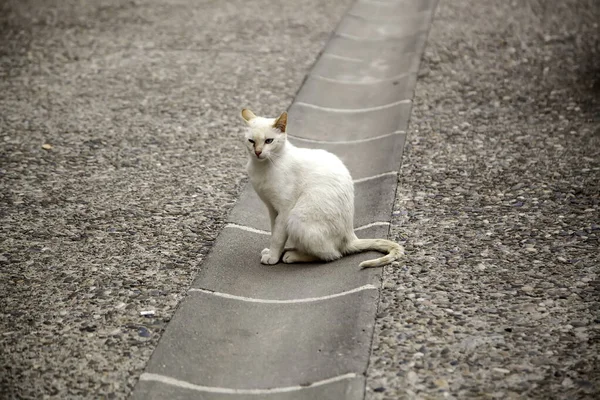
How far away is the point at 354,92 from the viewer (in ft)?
26.4

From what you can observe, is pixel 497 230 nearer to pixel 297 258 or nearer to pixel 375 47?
pixel 297 258

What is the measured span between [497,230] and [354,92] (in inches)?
135

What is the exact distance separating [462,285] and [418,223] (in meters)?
0.88

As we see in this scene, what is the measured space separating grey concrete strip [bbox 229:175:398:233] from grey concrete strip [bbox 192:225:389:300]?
0.45 metres

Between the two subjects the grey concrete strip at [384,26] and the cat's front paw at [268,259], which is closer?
the cat's front paw at [268,259]

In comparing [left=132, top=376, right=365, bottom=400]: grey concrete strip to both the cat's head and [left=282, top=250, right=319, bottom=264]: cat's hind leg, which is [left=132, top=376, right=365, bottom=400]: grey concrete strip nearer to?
[left=282, top=250, right=319, bottom=264]: cat's hind leg

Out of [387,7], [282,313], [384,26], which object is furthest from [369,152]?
[387,7]

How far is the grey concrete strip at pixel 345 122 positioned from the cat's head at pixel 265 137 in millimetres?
2341

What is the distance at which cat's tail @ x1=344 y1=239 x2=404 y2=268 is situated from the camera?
4.54 m

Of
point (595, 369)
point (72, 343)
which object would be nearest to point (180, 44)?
point (72, 343)

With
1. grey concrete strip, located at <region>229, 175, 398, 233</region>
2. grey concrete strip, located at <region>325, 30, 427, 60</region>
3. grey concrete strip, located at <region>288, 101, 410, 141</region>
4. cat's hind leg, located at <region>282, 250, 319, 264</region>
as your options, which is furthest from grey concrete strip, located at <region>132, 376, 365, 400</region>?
grey concrete strip, located at <region>325, 30, 427, 60</region>

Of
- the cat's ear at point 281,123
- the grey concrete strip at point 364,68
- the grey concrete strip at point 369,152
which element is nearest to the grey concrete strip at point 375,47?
the grey concrete strip at point 364,68

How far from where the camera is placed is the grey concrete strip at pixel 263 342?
3721mm

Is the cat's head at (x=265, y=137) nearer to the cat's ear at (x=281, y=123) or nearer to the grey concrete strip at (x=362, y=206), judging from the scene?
the cat's ear at (x=281, y=123)
